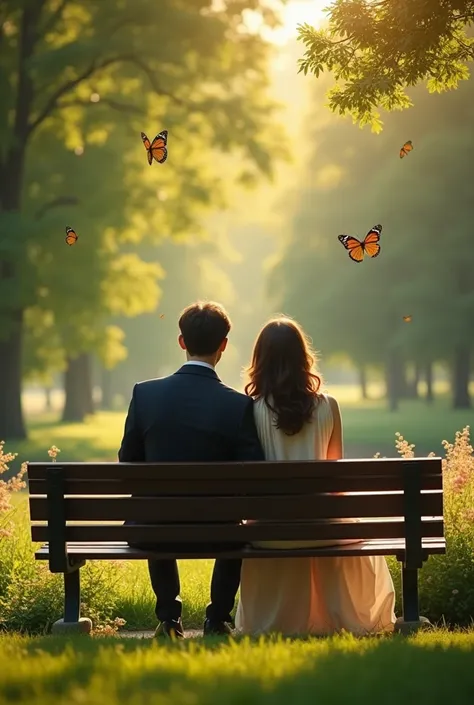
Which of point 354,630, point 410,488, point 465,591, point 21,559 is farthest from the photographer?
point 21,559

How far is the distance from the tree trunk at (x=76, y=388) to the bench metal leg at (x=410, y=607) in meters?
31.0

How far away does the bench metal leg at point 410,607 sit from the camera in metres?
5.29

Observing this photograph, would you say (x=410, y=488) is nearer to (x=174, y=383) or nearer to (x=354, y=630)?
(x=354, y=630)

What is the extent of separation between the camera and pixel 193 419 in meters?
5.28

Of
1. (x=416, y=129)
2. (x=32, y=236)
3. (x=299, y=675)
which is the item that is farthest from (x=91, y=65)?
(x=299, y=675)

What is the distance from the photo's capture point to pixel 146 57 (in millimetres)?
21609

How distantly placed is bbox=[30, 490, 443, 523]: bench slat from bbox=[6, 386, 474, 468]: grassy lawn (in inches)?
633

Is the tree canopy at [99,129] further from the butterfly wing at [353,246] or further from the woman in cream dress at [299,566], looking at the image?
the woman in cream dress at [299,566]

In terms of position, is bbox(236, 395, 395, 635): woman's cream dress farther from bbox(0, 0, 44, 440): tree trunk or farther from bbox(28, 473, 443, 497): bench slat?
bbox(0, 0, 44, 440): tree trunk

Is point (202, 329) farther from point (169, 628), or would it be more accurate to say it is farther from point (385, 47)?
point (385, 47)

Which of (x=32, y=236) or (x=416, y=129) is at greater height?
(x=416, y=129)

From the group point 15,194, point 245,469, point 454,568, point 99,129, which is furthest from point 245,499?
point 99,129

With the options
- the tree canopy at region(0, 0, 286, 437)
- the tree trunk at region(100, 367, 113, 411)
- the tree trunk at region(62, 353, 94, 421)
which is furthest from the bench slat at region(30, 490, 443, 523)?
the tree trunk at region(100, 367, 113, 411)

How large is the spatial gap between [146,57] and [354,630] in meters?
17.8
